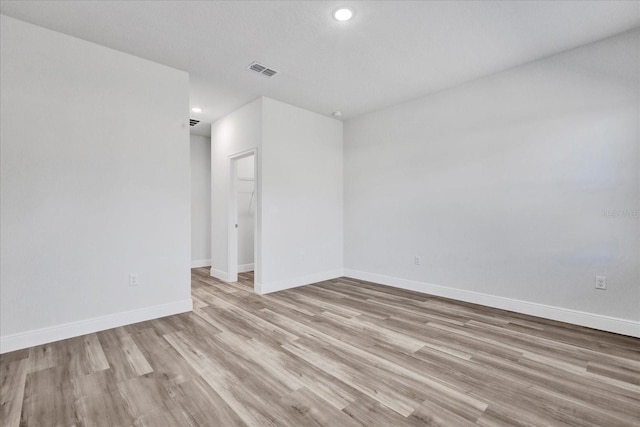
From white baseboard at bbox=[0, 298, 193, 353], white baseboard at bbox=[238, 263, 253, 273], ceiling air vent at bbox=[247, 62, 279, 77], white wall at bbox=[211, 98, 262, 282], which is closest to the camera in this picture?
white baseboard at bbox=[0, 298, 193, 353]

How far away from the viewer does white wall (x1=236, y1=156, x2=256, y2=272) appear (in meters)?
5.91

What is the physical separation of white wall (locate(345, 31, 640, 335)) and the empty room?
0.06 ft

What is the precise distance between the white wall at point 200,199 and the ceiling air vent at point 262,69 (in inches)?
136

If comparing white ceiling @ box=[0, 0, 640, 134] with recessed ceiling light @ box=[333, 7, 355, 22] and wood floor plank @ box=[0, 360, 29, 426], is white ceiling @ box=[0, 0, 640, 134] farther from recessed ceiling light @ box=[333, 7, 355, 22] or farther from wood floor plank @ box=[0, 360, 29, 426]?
wood floor plank @ box=[0, 360, 29, 426]

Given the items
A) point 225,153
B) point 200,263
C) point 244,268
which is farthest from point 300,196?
point 200,263

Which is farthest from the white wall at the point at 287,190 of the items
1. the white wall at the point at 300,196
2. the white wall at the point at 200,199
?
the white wall at the point at 200,199

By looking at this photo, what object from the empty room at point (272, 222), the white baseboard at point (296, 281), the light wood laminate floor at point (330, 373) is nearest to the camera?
the light wood laminate floor at point (330, 373)

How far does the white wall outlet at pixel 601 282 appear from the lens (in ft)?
9.45

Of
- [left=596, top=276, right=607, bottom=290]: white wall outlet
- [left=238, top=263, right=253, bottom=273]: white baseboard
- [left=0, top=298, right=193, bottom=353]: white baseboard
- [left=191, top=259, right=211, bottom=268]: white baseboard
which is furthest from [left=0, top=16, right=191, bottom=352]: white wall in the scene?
[left=596, top=276, right=607, bottom=290]: white wall outlet

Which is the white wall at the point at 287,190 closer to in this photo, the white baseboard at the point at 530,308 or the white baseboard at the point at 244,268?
the white baseboard at the point at 244,268

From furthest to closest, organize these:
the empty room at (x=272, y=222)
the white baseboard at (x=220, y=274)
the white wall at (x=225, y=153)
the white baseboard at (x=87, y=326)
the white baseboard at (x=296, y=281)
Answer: the white baseboard at (x=220, y=274)
the white wall at (x=225, y=153)
the white baseboard at (x=296, y=281)
the white baseboard at (x=87, y=326)
the empty room at (x=272, y=222)

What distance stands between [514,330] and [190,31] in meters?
4.10

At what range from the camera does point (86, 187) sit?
113 inches

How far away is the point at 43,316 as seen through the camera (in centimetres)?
264
